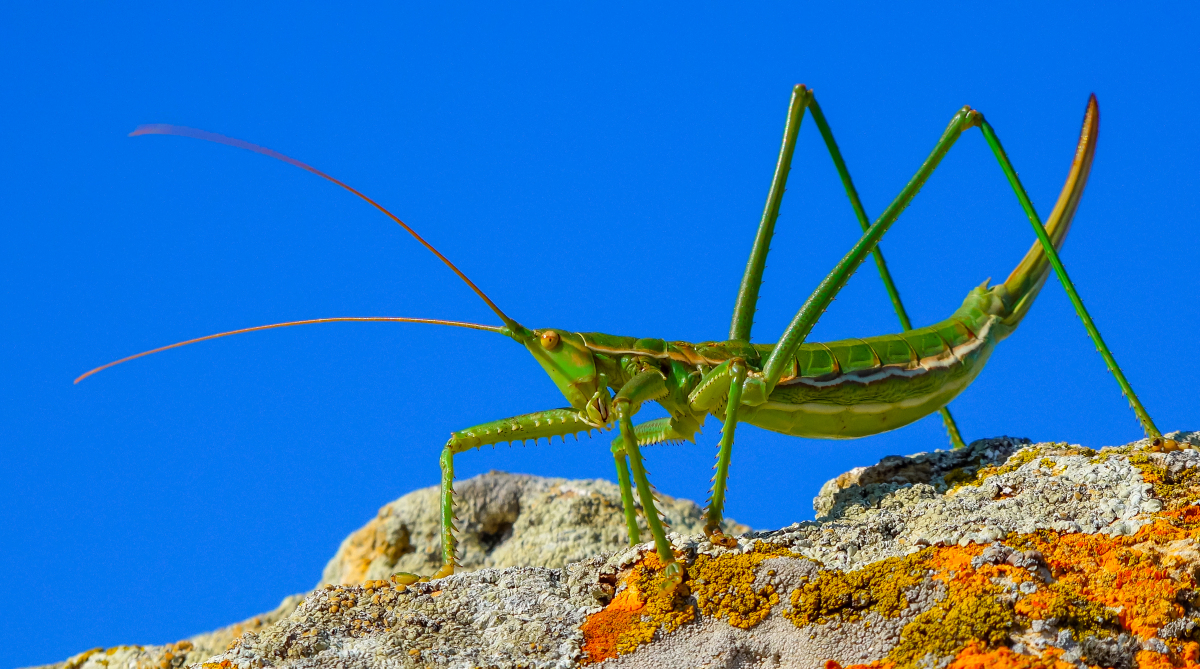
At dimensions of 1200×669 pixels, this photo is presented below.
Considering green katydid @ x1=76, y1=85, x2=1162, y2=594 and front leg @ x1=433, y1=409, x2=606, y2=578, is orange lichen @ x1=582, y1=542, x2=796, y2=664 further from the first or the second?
front leg @ x1=433, y1=409, x2=606, y2=578

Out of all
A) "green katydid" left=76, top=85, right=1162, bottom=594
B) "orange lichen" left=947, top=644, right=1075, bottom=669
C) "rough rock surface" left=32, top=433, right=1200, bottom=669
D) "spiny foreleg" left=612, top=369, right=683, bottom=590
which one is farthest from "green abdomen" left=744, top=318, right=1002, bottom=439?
"orange lichen" left=947, top=644, right=1075, bottom=669

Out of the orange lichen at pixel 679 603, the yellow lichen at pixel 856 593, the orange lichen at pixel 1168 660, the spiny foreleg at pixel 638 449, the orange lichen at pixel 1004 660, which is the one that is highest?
the spiny foreleg at pixel 638 449

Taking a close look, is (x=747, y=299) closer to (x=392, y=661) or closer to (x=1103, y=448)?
(x=1103, y=448)

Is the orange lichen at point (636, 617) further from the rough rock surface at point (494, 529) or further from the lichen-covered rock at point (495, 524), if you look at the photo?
the lichen-covered rock at point (495, 524)

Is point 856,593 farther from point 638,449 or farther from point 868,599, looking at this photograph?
point 638,449

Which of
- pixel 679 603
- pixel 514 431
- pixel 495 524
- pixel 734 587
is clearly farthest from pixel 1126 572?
pixel 495 524

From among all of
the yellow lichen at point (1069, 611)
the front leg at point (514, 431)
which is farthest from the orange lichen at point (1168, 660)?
the front leg at point (514, 431)
